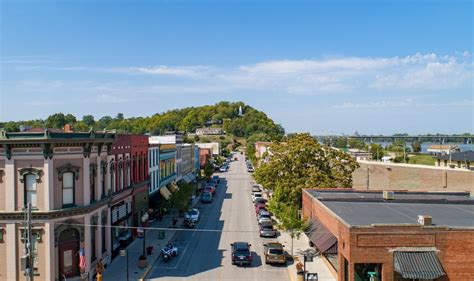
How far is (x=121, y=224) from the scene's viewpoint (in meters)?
35.8

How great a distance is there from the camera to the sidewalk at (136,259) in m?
28.1

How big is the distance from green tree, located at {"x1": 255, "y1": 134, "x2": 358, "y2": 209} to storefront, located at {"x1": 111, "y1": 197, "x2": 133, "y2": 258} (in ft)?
49.9

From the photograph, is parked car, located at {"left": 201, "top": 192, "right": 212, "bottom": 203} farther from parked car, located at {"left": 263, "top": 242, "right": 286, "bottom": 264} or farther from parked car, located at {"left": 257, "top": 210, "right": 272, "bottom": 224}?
parked car, located at {"left": 263, "top": 242, "right": 286, "bottom": 264}

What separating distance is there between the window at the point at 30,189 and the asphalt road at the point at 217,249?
8.38 metres

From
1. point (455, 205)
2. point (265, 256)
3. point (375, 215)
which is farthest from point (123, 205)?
point (455, 205)

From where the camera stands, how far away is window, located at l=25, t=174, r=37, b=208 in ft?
84.5

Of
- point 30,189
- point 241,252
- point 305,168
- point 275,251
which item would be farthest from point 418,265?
point 305,168

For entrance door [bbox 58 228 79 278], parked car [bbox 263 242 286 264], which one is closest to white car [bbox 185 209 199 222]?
parked car [bbox 263 242 286 264]

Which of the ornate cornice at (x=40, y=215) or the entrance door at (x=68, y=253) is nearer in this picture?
the ornate cornice at (x=40, y=215)

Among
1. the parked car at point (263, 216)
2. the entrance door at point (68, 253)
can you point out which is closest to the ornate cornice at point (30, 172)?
the entrance door at point (68, 253)

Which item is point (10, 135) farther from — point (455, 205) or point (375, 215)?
point (455, 205)

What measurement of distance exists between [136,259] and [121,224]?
4.72 m

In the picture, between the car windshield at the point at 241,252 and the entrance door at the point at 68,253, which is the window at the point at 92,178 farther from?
the car windshield at the point at 241,252

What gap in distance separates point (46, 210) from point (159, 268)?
8.57 metres
